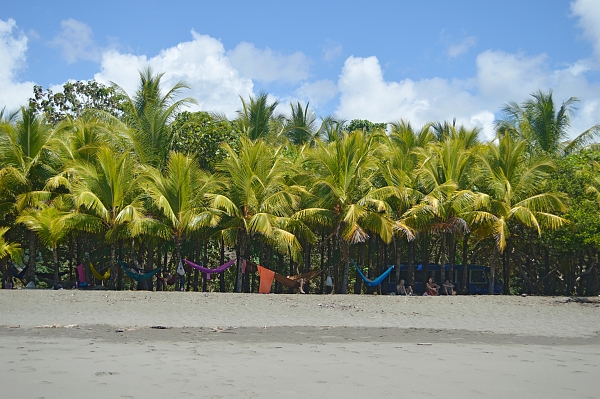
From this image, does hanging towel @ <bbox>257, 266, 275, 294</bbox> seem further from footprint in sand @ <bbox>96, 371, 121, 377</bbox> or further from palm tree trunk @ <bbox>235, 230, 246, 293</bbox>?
footprint in sand @ <bbox>96, 371, 121, 377</bbox>

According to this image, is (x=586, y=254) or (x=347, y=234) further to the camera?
(x=586, y=254)

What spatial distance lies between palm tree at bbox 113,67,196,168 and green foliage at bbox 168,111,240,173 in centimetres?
97

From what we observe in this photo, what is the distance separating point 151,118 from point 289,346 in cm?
Answer: 1314

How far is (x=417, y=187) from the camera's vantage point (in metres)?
21.4

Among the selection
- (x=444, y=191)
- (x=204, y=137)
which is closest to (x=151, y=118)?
(x=204, y=137)

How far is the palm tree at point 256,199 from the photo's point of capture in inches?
776

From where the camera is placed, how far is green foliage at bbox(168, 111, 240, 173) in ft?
76.9

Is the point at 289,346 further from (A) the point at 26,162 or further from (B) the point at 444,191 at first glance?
(A) the point at 26,162

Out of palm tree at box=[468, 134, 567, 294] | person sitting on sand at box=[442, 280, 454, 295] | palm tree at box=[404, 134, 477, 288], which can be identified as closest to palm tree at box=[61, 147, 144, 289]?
palm tree at box=[404, 134, 477, 288]

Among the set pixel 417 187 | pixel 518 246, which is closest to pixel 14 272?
pixel 417 187

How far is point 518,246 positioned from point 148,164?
46.1 feet

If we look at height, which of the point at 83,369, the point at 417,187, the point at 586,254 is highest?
the point at 417,187

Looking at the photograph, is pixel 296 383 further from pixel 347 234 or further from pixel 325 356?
pixel 347 234

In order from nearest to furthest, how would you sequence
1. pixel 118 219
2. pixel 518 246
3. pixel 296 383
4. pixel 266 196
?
pixel 296 383 < pixel 118 219 < pixel 266 196 < pixel 518 246
